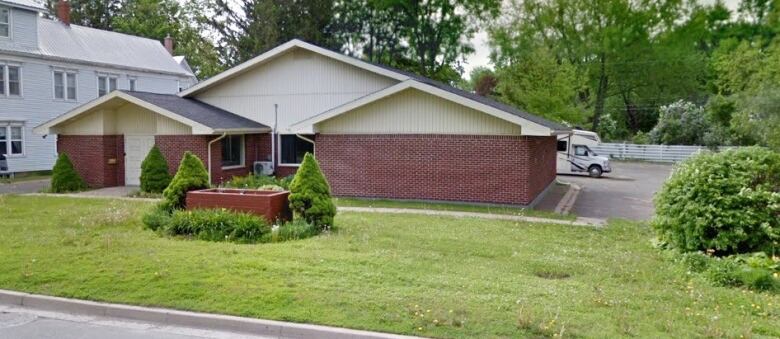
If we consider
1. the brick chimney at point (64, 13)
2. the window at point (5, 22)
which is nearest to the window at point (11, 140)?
the window at point (5, 22)

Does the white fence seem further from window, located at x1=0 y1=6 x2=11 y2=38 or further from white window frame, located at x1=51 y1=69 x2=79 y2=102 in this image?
window, located at x1=0 y1=6 x2=11 y2=38

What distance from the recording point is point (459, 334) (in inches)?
222

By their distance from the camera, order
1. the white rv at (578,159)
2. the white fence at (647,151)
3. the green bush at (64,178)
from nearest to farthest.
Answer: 1. the green bush at (64,178)
2. the white rv at (578,159)
3. the white fence at (647,151)

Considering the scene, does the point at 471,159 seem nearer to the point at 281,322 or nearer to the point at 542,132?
the point at 542,132

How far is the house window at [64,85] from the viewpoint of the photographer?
29.3 m

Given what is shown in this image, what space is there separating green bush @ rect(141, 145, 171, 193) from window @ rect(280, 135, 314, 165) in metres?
4.68

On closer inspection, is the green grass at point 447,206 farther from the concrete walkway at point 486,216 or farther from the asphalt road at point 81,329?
the asphalt road at point 81,329

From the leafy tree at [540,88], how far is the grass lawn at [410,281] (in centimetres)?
2228

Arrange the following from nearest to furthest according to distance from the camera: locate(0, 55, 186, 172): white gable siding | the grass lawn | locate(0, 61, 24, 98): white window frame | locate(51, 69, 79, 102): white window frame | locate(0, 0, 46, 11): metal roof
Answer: the grass lawn → locate(0, 0, 46, 11): metal roof → locate(0, 61, 24, 98): white window frame → locate(0, 55, 186, 172): white gable siding → locate(51, 69, 79, 102): white window frame

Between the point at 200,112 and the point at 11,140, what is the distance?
40.1ft

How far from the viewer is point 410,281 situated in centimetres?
746

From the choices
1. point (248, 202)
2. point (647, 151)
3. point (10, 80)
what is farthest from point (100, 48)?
point (647, 151)

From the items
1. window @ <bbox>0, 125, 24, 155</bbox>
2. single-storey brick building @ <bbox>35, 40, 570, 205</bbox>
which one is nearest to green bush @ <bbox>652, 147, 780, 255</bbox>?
single-storey brick building @ <bbox>35, 40, 570, 205</bbox>

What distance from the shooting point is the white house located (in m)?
26.5
